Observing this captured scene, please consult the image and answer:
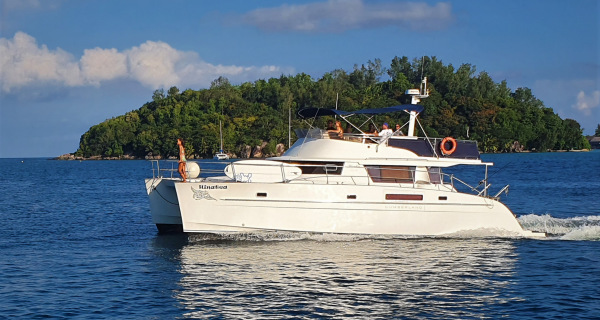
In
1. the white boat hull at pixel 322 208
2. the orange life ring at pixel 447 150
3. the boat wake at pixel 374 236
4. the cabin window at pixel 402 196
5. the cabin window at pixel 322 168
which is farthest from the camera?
the orange life ring at pixel 447 150

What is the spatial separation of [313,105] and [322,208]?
383 feet

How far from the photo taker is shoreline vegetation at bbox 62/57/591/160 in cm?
13975

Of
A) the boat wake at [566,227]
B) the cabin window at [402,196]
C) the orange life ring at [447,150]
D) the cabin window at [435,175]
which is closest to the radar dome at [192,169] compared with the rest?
the cabin window at [402,196]

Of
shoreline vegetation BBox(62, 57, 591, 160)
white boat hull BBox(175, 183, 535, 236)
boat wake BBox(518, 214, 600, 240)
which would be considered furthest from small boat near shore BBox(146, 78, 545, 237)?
shoreline vegetation BBox(62, 57, 591, 160)

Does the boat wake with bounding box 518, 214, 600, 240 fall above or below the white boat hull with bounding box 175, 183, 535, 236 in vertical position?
below

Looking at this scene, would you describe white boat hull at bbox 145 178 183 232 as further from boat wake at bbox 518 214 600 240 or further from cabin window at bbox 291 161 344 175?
boat wake at bbox 518 214 600 240

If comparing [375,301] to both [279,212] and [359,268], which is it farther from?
[279,212]

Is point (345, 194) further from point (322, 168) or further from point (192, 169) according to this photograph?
point (192, 169)

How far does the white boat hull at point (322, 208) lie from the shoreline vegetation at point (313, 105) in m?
96.9

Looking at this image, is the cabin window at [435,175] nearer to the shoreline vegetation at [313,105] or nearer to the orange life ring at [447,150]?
the orange life ring at [447,150]

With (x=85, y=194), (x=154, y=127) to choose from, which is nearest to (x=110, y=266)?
(x=85, y=194)

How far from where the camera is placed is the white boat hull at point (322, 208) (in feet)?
71.5

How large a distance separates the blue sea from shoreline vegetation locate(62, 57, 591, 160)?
9760 cm

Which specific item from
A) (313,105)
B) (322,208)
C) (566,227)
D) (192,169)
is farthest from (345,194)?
(313,105)
